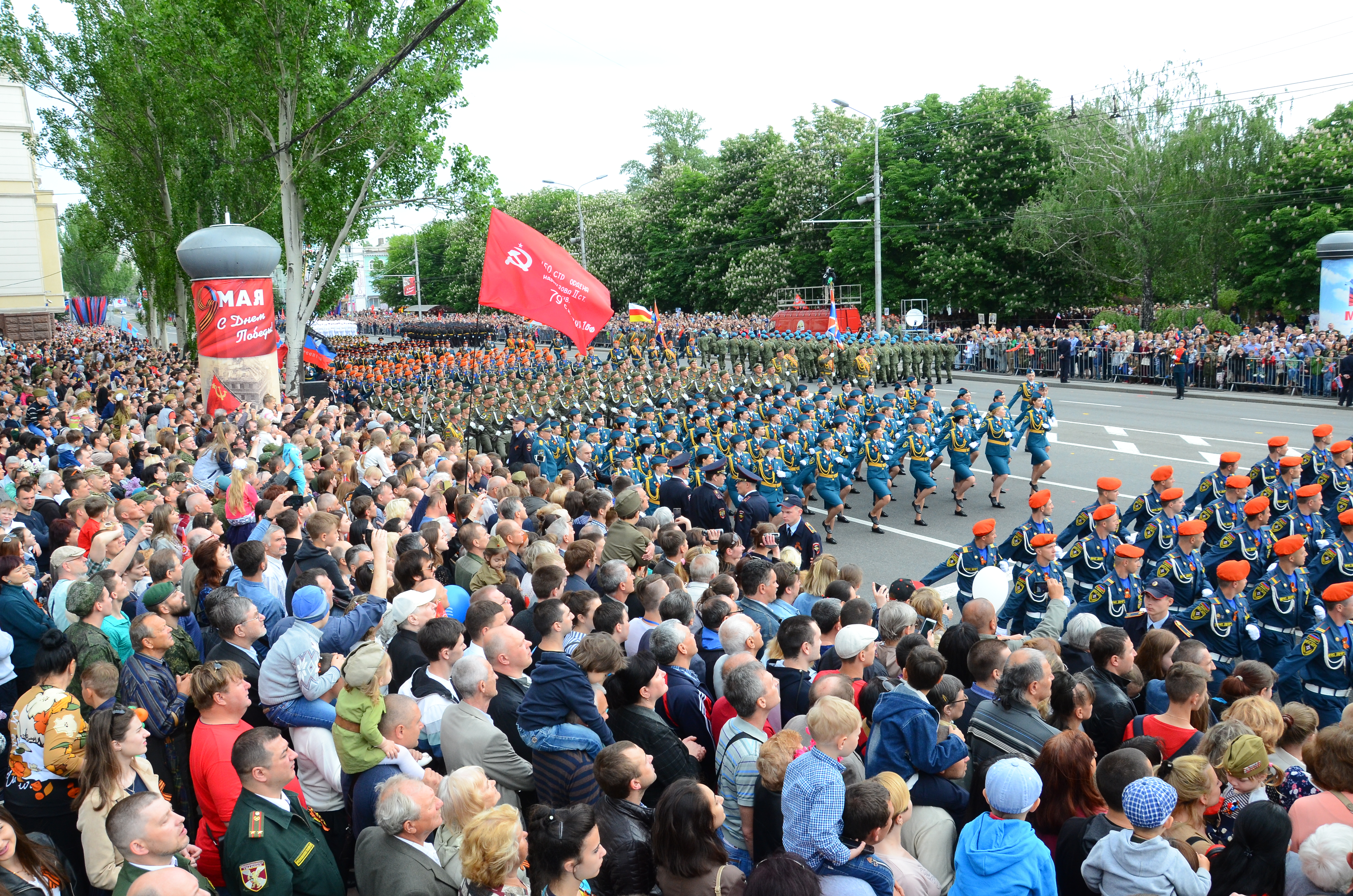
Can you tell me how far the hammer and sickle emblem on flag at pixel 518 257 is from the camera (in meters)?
11.3

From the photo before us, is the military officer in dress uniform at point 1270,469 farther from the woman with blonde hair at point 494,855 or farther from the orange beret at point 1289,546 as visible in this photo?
the woman with blonde hair at point 494,855

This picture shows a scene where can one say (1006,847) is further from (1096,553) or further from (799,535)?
(799,535)

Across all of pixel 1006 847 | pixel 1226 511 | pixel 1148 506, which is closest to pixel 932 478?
pixel 1148 506

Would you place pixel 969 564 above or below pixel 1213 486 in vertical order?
below

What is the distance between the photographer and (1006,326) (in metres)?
41.3

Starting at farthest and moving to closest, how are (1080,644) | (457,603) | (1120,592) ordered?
(1120,592) < (457,603) < (1080,644)

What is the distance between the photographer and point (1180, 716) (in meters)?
4.59

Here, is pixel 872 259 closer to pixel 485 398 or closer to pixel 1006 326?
pixel 1006 326

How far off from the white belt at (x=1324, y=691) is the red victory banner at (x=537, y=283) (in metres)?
7.47

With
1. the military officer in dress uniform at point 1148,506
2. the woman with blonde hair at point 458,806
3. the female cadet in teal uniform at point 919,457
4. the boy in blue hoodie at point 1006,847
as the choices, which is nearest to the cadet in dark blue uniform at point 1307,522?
the military officer in dress uniform at point 1148,506

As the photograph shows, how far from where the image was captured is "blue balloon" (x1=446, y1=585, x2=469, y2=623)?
608 centimetres

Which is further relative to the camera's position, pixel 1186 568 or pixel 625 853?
pixel 1186 568

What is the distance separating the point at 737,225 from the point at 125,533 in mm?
46182

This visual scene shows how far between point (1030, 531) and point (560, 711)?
18.8 ft
